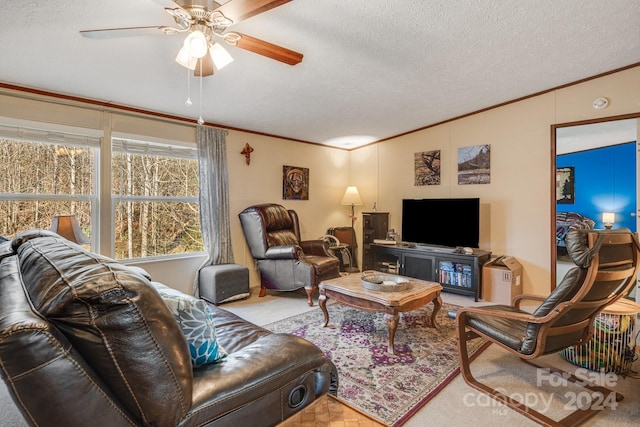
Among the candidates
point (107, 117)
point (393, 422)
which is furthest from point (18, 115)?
point (393, 422)

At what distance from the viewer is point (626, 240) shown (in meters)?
1.77

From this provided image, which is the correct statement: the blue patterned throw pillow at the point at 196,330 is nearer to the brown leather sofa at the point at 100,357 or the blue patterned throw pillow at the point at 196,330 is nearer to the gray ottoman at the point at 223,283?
the brown leather sofa at the point at 100,357

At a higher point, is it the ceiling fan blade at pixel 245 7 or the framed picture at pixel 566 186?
the ceiling fan blade at pixel 245 7

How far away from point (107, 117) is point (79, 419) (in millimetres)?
3449

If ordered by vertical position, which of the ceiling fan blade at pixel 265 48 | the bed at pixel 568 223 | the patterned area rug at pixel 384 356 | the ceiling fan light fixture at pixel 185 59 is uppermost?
the ceiling fan blade at pixel 265 48

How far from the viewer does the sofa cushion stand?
0.83m

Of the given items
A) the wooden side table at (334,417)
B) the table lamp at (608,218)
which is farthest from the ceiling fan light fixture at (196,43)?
the table lamp at (608,218)

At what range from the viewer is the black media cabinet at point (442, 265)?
3.98 meters

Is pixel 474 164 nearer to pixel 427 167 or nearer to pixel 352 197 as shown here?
pixel 427 167

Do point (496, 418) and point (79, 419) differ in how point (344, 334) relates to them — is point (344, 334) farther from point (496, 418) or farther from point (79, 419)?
point (79, 419)

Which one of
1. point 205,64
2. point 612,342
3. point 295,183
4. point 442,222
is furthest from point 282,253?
point 612,342

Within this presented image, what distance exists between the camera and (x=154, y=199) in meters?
3.87

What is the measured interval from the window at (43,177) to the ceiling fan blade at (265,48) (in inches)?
92.0

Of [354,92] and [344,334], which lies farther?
[354,92]
